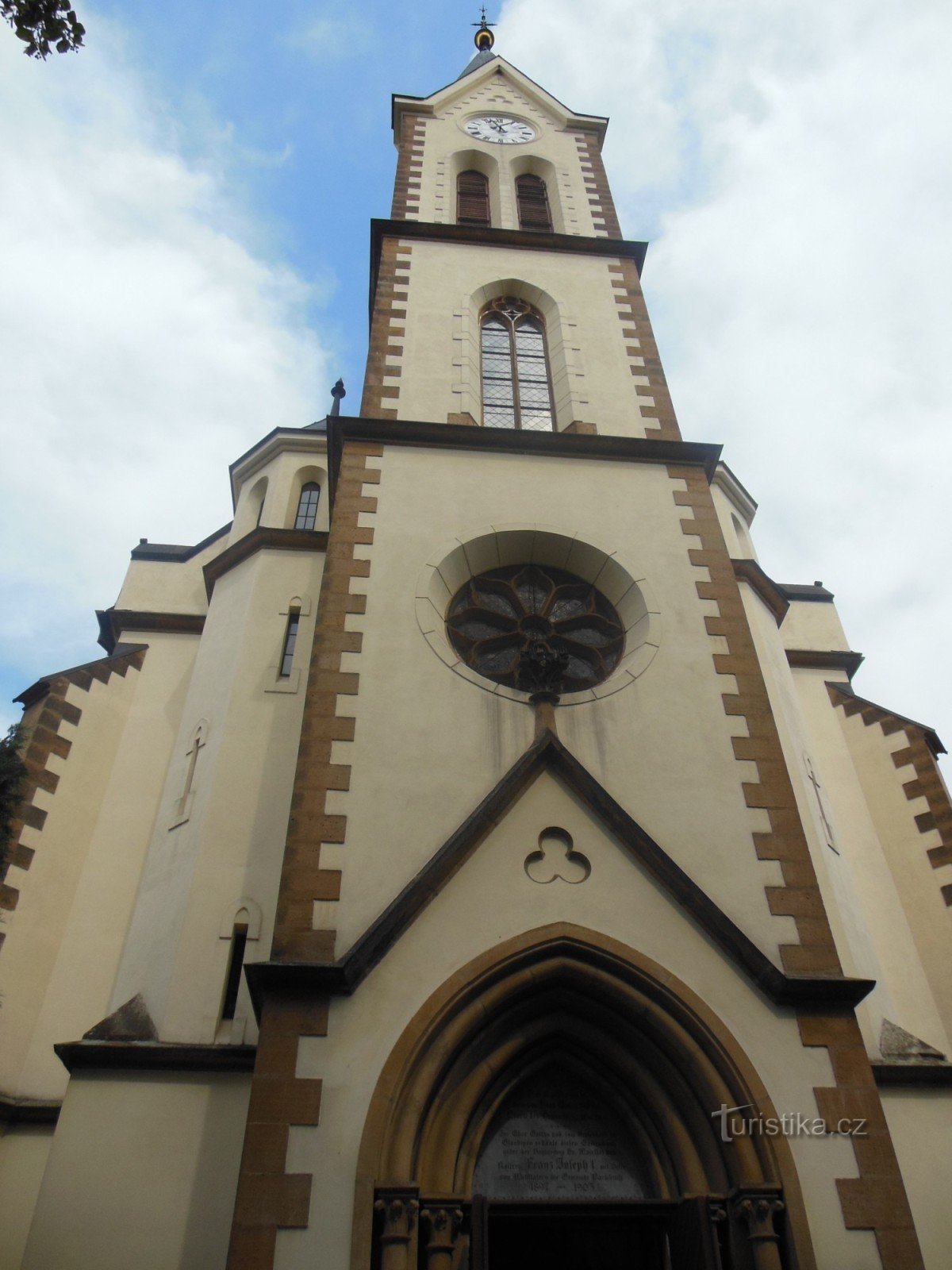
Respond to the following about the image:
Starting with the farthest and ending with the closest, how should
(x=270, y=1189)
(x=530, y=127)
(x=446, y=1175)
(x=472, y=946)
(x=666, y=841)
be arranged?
(x=530, y=127), (x=666, y=841), (x=472, y=946), (x=446, y=1175), (x=270, y=1189)

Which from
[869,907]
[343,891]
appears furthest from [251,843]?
[869,907]

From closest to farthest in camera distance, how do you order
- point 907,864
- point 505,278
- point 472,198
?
point 907,864 < point 505,278 < point 472,198

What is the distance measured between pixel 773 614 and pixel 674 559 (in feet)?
11.4

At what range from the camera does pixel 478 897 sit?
28.2 ft

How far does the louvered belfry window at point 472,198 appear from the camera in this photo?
1975 cm

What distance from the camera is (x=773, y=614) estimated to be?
1473 centimetres

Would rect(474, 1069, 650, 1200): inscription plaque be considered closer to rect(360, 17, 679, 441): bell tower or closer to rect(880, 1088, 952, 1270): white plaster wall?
rect(880, 1088, 952, 1270): white plaster wall

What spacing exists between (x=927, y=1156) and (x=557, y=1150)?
10.9ft

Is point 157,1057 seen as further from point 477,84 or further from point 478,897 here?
point 477,84

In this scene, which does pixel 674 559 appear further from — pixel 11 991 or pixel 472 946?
pixel 11 991

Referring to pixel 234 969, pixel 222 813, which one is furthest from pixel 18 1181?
pixel 222 813

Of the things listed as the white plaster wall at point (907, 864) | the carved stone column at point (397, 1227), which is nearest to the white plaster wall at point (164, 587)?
the white plaster wall at point (907, 864)

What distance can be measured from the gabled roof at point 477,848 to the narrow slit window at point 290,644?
408 centimetres

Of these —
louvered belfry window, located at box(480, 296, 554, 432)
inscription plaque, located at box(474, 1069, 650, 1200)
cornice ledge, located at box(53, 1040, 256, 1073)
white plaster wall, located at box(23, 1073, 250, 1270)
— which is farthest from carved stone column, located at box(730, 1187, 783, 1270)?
louvered belfry window, located at box(480, 296, 554, 432)
